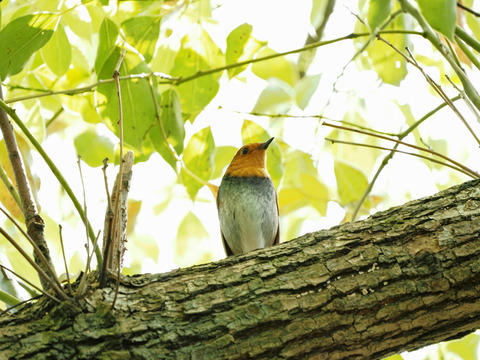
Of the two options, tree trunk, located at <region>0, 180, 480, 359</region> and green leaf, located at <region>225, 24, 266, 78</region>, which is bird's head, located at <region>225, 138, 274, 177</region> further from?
tree trunk, located at <region>0, 180, 480, 359</region>

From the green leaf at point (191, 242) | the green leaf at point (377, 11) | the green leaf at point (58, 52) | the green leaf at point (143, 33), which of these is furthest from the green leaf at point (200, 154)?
the green leaf at point (377, 11)

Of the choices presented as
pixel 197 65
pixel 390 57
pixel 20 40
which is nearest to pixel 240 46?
pixel 197 65

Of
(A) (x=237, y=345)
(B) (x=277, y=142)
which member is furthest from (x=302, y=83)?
(A) (x=237, y=345)

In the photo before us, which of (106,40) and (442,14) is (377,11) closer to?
(442,14)

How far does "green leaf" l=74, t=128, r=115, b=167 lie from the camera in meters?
3.25

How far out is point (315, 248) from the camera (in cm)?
212

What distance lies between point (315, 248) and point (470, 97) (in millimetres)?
759

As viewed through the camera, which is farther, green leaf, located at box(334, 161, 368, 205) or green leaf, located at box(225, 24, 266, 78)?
green leaf, located at box(334, 161, 368, 205)

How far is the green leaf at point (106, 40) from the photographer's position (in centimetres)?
252

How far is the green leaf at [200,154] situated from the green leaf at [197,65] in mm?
111

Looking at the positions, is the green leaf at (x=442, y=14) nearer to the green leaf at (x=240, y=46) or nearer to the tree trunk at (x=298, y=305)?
the tree trunk at (x=298, y=305)

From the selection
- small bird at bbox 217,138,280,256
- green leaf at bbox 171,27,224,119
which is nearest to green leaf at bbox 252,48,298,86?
green leaf at bbox 171,27,224,119

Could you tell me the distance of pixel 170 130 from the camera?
2.78 meters

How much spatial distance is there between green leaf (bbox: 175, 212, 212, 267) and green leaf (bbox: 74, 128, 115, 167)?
0.58 metres
